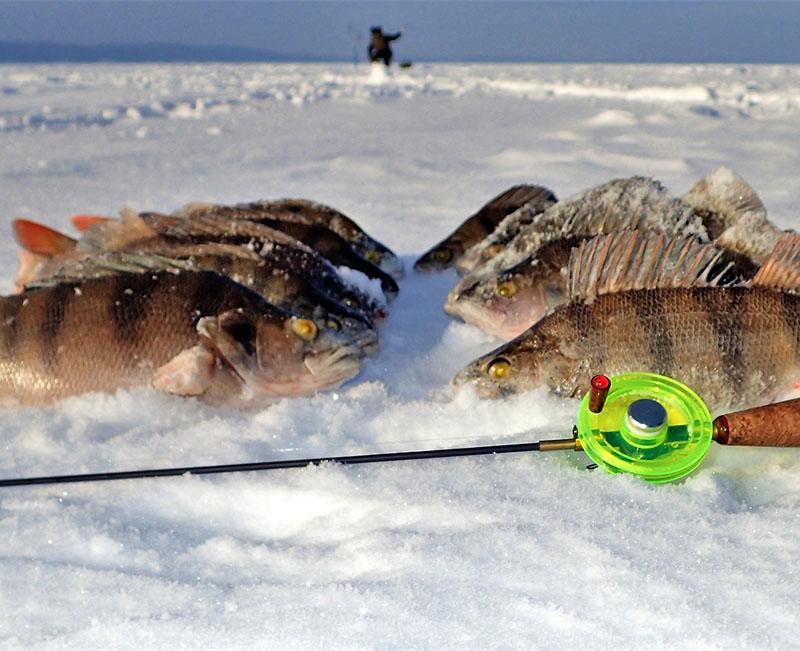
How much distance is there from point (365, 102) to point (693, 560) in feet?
46.5

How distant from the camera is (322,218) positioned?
14.6ft

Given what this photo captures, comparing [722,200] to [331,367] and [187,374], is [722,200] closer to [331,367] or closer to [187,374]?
[331,367]

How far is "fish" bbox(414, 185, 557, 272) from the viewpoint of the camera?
442 cm

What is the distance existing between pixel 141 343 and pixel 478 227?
7.90 feet

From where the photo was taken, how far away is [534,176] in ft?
22.7

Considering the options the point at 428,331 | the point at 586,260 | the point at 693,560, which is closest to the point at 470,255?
the point at 428,331

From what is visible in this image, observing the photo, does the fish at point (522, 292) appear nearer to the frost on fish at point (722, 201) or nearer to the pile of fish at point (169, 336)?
the frost on fish at point (722, 201)

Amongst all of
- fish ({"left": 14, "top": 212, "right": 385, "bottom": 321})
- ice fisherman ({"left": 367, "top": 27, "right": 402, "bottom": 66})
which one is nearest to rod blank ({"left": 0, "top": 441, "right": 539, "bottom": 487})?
fish ({"left": 14, "top": 212, "right": 385, "bottom": 321})

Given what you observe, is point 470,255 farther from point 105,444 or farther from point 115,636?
point 115,636

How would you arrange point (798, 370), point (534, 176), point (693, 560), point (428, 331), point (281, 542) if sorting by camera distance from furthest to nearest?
1. point (534, 176)
2. point (428, 331)
3. point (798, 370)
4. point (281, 542)
5. point (693, 560)

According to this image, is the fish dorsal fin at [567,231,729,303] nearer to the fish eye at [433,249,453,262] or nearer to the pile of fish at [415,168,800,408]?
the pile of fish at [415,168,800,408]

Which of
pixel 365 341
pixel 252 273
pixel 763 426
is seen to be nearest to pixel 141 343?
pixel 252 273

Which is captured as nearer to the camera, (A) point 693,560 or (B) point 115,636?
(B) point 115,636

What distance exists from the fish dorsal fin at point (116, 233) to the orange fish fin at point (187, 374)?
42.2 inches
